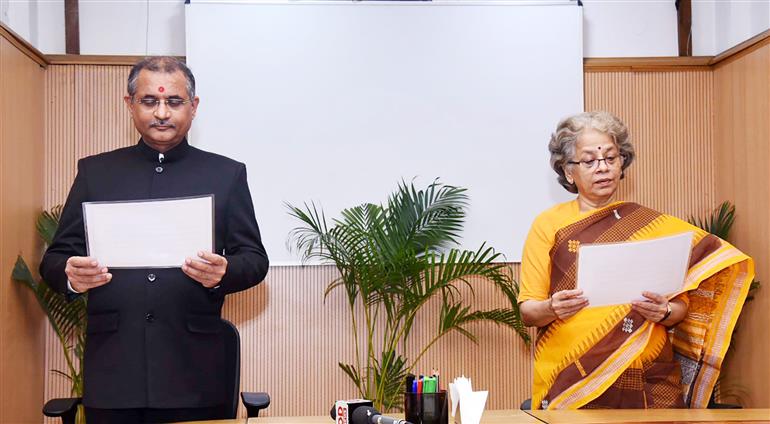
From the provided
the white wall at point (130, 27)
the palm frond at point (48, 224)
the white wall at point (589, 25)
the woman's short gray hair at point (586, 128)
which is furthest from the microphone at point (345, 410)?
the white wall at point (130, 27)

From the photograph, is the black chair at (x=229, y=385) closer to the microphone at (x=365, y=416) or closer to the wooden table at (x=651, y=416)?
the microphone at (x=365, y=416)

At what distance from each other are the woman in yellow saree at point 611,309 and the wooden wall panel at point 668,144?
190cm

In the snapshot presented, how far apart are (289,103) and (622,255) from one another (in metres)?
2.32

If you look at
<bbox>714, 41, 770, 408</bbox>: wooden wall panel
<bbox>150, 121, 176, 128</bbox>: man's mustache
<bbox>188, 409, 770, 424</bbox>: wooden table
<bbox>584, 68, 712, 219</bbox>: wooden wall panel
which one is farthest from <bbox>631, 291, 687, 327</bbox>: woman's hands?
<bbox>584, 68, 712, 219</bbox>: wooden wall panel

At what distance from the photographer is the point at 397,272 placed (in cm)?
432

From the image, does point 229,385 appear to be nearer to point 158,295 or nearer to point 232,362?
point 232,362

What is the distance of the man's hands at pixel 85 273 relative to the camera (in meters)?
2.57

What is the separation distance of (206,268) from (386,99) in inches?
88.5

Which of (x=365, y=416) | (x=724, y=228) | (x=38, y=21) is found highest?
(x=38, y=21)

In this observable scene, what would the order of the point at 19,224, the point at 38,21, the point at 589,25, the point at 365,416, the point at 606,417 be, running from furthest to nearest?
1. the point at 589,25
2. the point at 38,21
3. the point at 19,224
4. the point at 606,417
5. the point at 365,416

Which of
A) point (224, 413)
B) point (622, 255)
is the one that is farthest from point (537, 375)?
point (224, 413)

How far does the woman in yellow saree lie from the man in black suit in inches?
37.8

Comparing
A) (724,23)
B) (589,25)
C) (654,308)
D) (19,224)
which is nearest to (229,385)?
(654,308)

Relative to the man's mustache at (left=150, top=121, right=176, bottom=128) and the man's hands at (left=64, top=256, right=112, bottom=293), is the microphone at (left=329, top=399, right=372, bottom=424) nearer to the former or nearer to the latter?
the man's hands at (left=64, top=256, right=112, bottom=293)
